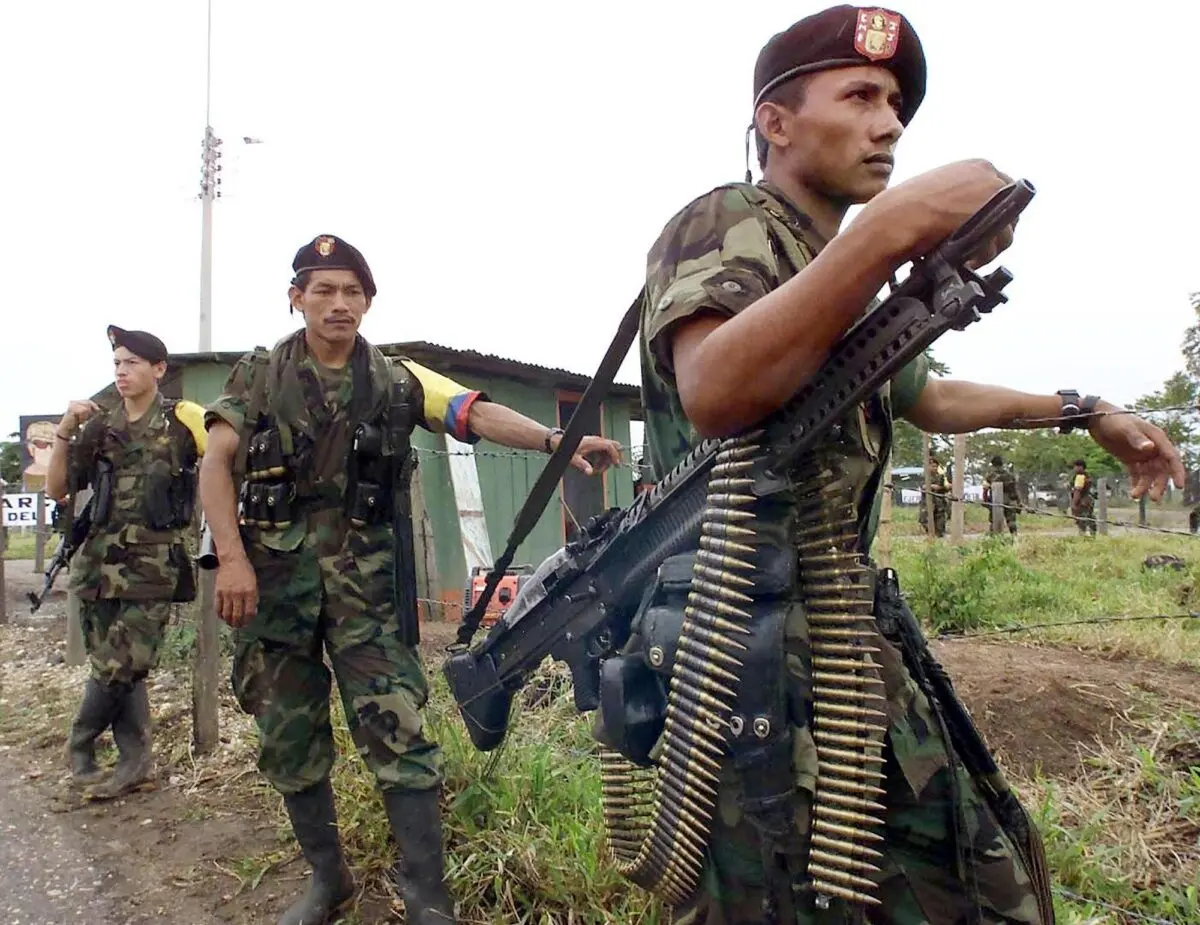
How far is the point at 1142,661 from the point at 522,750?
13.9 feet

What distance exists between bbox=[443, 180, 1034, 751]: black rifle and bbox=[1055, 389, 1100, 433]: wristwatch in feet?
2.67

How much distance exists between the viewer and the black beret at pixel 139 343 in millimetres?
4754

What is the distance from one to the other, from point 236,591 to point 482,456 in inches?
232

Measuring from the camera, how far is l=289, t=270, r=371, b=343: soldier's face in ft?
10.5

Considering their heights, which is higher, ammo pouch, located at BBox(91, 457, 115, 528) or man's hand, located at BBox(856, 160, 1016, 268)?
man's hand, located at BBox(856, 160, 1016, 268)

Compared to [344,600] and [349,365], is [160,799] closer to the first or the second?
[344,600]

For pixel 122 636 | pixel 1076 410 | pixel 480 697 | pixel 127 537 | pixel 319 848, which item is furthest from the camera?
pixel 127 537

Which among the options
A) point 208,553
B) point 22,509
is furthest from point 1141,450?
point 22,509

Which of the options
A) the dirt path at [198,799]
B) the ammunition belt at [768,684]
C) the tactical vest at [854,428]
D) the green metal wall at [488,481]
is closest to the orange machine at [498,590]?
the dirt path at [198,799]

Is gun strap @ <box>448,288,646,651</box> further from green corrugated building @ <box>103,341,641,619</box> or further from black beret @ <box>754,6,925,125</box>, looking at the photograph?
green corrugated building @ <box>103,341,641,619</box>

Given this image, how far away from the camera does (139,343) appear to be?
15.7 feet

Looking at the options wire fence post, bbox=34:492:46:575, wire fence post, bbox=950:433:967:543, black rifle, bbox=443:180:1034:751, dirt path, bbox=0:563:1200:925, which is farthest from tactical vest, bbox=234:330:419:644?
wire fence post, bbox=34:492:46:575

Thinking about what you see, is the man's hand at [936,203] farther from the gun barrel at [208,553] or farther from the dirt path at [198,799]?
the dirt path at [198,799]

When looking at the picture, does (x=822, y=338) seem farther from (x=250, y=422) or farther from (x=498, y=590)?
(x=498, y=590)
